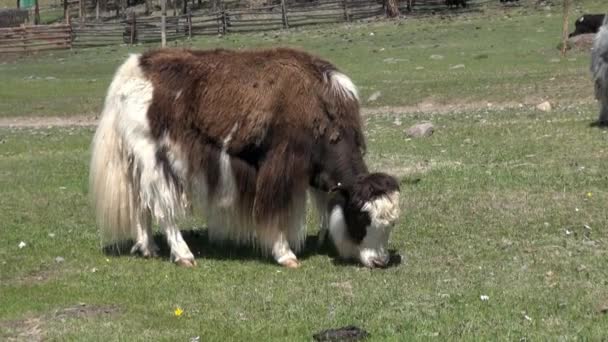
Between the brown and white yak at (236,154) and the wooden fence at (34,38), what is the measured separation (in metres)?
46.6

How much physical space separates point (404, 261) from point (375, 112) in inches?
614

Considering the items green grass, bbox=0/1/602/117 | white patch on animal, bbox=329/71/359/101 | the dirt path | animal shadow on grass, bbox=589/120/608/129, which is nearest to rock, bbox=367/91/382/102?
green grass, bbox=0/1/602/117

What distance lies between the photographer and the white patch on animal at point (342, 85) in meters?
11.0

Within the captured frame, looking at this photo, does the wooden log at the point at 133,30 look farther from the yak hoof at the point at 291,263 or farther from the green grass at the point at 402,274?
the yak hoof at the point at 291,263

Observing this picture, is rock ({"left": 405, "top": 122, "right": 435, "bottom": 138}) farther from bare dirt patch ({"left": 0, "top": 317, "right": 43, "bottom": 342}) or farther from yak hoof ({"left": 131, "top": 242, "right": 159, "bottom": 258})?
bare dirt patch ({"left": 0, "top": 317, "right": 43, "bottom": 342})

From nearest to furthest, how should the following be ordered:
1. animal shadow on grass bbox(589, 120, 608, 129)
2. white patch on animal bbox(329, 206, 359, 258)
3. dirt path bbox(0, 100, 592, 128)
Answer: white patch on animal bbox(329, 206, 359, 258) < animal shadow on grass bbox(589, 120, 608, 129) < dirt path bbox(0, 100, 592, 128)

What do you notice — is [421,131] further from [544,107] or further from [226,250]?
[226,250]

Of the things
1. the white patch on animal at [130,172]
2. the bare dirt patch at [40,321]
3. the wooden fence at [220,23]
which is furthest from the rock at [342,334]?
the wooden fence at [220,23]

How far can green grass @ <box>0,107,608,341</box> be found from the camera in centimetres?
825

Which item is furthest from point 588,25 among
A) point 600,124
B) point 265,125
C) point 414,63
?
point 265,125

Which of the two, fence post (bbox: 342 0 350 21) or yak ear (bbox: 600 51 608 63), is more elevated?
yak ear (bbox: 600 51 608 63)

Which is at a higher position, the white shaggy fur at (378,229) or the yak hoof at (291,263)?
the white shaggy fur at (378,229)

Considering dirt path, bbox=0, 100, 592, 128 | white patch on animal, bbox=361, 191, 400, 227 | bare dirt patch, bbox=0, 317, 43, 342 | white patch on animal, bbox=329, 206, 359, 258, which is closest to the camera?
bare dirt patch, bbox=0, 317, 43, 342

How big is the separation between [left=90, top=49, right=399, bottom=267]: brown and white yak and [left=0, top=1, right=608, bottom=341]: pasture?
40 centimetres
